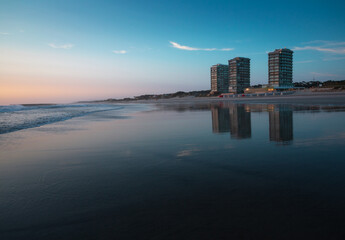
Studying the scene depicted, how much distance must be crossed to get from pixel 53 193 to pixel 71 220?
818 mm

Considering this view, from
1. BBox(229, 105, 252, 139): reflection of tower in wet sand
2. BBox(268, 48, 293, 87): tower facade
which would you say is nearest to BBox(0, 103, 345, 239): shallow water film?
BBox(229, 105, 252, 139): reflection of tower in wet sand

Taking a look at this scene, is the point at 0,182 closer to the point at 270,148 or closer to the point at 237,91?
the point at 270,148

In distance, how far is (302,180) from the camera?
2787 millimetres

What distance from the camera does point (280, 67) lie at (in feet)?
239

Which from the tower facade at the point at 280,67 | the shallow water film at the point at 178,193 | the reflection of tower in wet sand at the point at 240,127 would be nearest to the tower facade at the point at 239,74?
the tower facade at the point at 280,67

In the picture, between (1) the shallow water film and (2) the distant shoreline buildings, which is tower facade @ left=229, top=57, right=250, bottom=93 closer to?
(2) the distant shoreline buildings

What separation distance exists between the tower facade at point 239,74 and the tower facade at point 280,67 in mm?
17513

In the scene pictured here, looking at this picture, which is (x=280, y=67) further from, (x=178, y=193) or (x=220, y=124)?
(x=178, y=193)

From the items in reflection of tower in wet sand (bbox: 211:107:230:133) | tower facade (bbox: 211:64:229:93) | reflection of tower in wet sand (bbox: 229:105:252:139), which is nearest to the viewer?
reflection of tower in wet sand (bbox: 229:105:252:139)

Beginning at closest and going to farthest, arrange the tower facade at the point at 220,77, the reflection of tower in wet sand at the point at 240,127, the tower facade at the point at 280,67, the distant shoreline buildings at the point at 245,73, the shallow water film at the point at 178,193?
the shallow water film at the point at 178,193 → the reflection of tower in wet sand at the point at 240,127 → the tower facade at the point at 280,67 → the distant shoreline buildings at the point at 245,73 → the tower facade at the point at 220,77

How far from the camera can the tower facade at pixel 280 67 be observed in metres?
73.0

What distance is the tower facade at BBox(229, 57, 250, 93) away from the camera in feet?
301

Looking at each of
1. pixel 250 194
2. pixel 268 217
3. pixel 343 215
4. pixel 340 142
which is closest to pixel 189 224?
pixel 268 217

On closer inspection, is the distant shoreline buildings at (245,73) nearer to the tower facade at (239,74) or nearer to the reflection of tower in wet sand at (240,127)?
the tower facade at (239,74)
